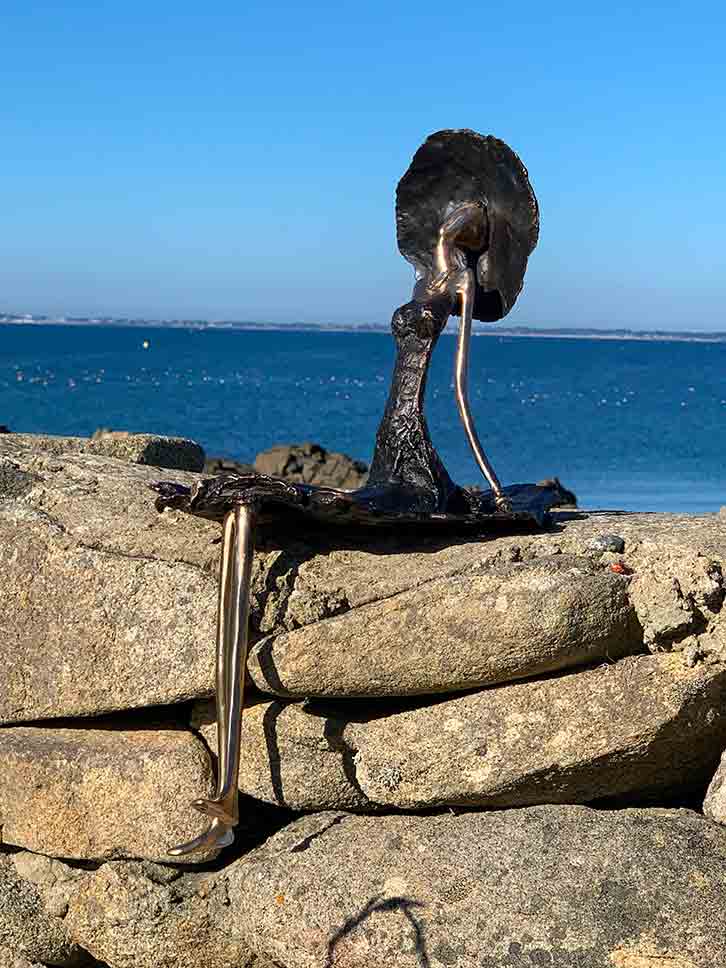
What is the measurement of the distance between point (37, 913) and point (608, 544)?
3.49m

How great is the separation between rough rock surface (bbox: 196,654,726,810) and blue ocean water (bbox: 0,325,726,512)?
1535 cm

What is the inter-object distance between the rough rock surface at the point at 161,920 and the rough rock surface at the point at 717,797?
2.26 metres

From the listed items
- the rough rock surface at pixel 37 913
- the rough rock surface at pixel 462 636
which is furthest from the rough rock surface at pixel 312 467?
the rough rock surface at pixel 462 636

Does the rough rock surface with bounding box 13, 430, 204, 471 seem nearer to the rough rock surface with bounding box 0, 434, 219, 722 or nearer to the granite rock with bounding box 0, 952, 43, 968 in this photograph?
the rough rock surface with bounding box 0, 434, 219, 722

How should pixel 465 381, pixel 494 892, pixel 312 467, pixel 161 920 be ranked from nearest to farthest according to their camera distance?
1. pixel 494 892
2. pixel 161 920
3. pixel 465 381
4. pixel 312 467

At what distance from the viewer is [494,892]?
6434mm

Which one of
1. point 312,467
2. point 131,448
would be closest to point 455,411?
point 312,467

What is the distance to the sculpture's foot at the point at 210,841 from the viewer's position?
6285 mm

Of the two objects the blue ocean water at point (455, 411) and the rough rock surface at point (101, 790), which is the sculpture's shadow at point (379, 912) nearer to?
the rough rock surface at point (101, 790)

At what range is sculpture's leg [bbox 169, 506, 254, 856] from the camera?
636cm

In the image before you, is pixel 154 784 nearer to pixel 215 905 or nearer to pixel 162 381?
→ pixel 215 905

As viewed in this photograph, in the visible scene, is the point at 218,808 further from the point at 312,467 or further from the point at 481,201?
the point at 312,467

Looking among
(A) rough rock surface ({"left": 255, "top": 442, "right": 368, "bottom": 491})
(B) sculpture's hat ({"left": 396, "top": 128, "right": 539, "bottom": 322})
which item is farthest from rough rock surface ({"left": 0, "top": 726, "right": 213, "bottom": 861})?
(A) rough rock surface ({"left": 255, "top": 442, "right": 368, "bottom": 491})

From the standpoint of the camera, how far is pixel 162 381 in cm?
7750
